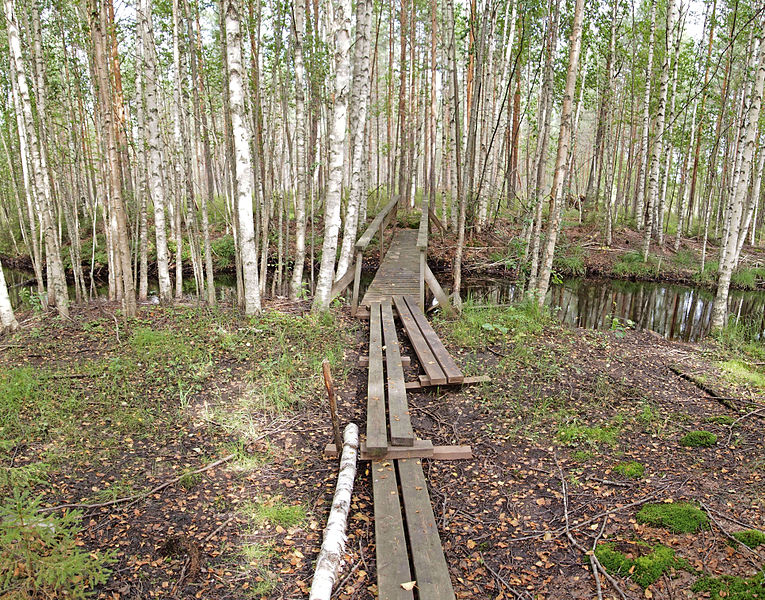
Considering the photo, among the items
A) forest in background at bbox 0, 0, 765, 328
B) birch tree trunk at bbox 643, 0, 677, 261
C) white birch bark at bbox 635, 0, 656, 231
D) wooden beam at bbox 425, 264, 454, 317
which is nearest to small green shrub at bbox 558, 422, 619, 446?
forest in background at bbox 0, 0, 765, 328

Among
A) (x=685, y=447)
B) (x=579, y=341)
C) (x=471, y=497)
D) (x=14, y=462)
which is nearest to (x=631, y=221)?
(x=579, y=341)

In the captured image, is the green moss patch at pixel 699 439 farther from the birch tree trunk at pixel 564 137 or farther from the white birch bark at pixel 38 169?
the white birch bark at pixel 38 169

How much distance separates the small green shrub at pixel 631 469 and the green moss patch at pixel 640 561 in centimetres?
77

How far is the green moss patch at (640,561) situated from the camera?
2.51 metres

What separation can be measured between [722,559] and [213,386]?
4261mm

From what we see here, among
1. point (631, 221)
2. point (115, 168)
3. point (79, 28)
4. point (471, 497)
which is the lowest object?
point (471, 497)

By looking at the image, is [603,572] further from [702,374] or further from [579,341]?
[579,341]

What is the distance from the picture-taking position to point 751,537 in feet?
8.89

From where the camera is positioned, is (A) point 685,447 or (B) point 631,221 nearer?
(A) point 685,447

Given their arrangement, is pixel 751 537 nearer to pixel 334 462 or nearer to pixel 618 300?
pixel 334 462

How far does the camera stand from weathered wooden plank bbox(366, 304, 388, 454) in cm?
356

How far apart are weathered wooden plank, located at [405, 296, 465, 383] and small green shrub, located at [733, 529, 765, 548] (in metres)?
2.56

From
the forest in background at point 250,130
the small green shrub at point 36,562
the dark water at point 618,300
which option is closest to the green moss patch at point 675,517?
the small green shrub at point 36,562

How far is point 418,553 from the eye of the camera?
102 inches
